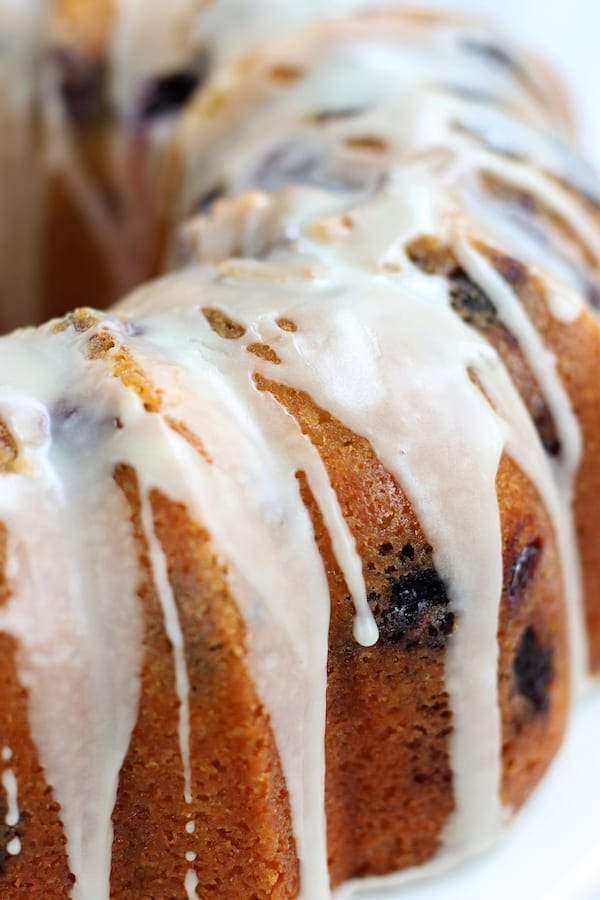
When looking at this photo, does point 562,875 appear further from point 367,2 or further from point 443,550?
point 367,2

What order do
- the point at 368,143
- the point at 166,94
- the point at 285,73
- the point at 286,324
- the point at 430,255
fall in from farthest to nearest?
the point at 166,94 < the point at 285,73 < the point at 368,143 < the point at 430,255 < the point at 286,324

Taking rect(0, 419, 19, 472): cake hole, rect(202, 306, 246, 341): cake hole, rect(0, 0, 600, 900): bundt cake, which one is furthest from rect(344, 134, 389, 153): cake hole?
rect(0, 419, 19, 472): cake hole

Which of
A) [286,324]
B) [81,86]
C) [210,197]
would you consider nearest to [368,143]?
[210,197]

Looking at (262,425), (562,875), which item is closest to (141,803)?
(262,425)

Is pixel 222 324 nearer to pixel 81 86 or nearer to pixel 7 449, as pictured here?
pixel 7 449

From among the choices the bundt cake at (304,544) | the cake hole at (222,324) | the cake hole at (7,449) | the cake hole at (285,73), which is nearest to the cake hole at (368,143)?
the bundt cake at (304,544)

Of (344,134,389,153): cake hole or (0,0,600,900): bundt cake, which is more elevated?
(344,134,389,153): cake hole

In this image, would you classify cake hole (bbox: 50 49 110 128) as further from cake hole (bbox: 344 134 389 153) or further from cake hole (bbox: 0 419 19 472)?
cake hole (bbox: 0 419 19 472)
